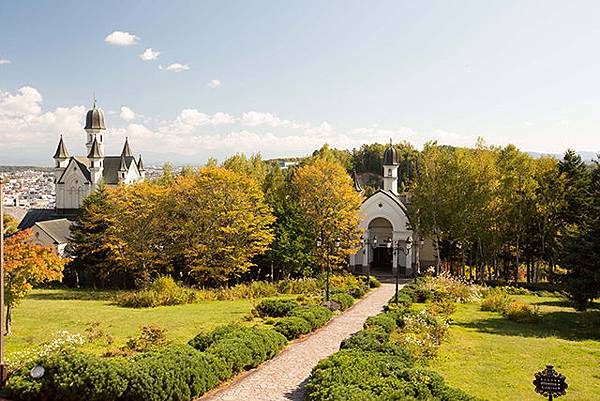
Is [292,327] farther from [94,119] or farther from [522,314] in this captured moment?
[94,119]

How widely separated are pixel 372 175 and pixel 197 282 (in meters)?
57.0

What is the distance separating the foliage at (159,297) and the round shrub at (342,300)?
8.08 meters

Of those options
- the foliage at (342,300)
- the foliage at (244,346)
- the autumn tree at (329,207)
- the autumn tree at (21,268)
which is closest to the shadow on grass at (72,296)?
the autumn tree at (21,268)

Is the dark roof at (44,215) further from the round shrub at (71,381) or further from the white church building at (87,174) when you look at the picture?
the round shrub at (71,381)

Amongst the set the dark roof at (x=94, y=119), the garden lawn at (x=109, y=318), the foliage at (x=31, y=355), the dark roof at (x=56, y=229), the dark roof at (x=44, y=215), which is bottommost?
the garden lawn at (x=109, y=318)

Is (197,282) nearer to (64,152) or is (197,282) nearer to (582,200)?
(582,200)

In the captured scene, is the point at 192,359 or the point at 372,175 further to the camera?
the point at 372,175

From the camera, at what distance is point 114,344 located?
1567cm

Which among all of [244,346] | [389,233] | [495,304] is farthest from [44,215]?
[244,346]

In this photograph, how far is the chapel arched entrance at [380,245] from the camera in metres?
40.5

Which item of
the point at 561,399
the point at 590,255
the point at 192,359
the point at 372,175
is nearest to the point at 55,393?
the point at 192,359

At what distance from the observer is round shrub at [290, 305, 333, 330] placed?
697 inches

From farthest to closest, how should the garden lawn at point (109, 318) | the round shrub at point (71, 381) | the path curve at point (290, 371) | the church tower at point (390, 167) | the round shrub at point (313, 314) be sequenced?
the church tower at point (390, 167), the round shrub at point (313, 314), the garden lawn at point (109, 318), the path curve at point (290, 371), the round shrub at point (71, 381)

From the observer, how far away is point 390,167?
135ft
